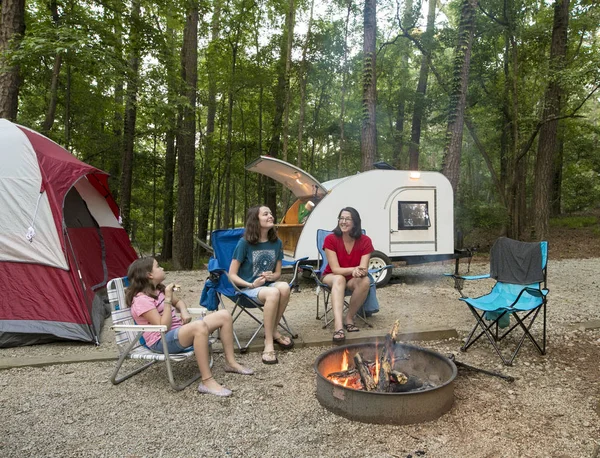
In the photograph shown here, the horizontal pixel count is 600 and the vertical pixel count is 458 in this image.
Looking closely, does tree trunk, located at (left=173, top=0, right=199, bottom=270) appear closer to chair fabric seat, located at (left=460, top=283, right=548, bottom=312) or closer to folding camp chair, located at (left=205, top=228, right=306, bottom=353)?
→ folding camp chair, located at (left=205, top=228, right=306, bottom=353)

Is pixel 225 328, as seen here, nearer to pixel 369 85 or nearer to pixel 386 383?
pixel 386 383

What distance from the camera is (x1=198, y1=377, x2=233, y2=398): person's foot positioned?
104 inches

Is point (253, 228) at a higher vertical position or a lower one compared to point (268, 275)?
higher

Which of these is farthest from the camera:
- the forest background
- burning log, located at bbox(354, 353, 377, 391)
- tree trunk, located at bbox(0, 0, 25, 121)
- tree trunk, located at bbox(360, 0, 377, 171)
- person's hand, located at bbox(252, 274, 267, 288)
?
tree trunk, located at bbox(360, 0, 377, 171)

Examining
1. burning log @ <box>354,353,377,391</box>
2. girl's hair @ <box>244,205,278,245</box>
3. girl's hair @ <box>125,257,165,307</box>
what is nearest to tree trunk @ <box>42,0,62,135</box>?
girl's hair @ <box>244,205,278,245</box>

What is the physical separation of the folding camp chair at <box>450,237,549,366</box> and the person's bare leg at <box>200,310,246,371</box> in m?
1.81

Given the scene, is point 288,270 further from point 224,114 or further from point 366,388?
point 224,114

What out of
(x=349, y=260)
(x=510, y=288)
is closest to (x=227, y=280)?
(x=349, y=260)

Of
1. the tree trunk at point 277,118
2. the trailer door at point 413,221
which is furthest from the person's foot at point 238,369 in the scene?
the tree trunk at point 277,118

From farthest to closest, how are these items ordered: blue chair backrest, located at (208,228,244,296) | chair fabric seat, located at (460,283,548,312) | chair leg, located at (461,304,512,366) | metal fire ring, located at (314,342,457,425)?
blue chair backrest, located at (208,228,244,296) → chair fabric seat, located at (460,283,548,312) → chair leg, located at (461,304,512,366) → metal fire ring, located at (314,342,457,425)

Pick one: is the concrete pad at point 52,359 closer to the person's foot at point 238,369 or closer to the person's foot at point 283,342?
the person's foot at point 238,369

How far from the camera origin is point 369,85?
25.6ft

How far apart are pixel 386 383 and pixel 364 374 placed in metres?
0.13

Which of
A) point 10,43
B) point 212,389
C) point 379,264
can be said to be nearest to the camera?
point 212,389
